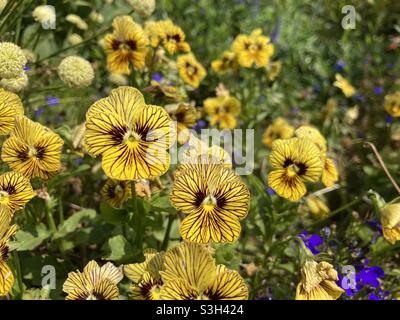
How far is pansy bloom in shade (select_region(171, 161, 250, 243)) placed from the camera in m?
1.32

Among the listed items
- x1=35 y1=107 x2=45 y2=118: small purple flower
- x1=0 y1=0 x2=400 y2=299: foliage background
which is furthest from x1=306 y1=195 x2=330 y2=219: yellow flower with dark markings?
x1=35 y1=107 x2=45 y2=118: small purple flower

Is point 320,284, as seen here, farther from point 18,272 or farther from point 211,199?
point 18,272

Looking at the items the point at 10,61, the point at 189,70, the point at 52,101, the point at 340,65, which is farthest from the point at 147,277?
the point at 340,65

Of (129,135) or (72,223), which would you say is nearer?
(129,135)

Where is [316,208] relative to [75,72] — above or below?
below

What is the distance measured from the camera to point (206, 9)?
11.7 feet

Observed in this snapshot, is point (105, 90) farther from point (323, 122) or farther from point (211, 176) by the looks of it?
point (211, 176)

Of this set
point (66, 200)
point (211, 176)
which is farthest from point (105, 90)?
point (211, 176)

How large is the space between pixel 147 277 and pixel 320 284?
461 millimetres

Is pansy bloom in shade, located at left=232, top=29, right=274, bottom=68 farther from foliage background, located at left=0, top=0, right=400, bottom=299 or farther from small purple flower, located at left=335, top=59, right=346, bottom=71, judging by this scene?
small purple flower, located at left=335, top=59, right=346, bottom=71

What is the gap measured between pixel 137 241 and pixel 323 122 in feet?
5.59

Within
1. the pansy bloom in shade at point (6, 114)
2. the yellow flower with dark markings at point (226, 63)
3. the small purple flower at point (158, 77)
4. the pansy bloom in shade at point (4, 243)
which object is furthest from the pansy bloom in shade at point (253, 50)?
the pansy bloom in shade at point (4, 243)

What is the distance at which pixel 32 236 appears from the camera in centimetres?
173

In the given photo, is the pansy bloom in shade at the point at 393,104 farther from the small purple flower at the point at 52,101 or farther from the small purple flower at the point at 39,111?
the small purple flower at the point at 39,111
